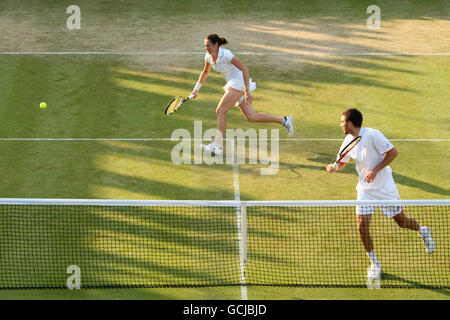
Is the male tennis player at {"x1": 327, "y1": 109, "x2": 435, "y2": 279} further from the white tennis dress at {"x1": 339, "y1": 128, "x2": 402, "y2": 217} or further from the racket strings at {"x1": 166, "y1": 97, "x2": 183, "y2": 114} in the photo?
the racket strings at {"x1": 166, "y1": 97, "x2": 183, "y2": 114}

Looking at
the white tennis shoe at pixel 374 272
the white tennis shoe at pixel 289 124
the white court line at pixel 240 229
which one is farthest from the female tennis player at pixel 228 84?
the white tennis shoe at pixel 374 272

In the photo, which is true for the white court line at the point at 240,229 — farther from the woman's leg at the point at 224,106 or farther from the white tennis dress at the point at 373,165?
the white tennis dress at the point at 373,165

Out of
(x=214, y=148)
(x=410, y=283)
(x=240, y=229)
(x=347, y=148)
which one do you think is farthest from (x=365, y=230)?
(x=214, y=148)

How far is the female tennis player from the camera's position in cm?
1234

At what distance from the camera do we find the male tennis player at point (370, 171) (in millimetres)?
9180

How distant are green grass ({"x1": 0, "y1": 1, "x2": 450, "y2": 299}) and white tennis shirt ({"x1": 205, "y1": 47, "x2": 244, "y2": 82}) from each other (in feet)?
4.63

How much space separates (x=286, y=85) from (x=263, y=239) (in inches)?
239

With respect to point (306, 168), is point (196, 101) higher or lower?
higher

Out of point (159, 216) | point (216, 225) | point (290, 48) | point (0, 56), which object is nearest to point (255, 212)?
point (216, 225)

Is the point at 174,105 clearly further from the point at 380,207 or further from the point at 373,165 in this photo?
the point at 380,207

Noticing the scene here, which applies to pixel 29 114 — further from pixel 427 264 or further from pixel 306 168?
pixel 427 264

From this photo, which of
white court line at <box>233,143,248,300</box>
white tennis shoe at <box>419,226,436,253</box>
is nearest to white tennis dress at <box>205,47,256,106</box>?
white court line at <box>233,143,248,300</box>

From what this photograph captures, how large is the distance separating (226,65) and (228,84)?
0.34m

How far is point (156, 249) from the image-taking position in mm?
9961
